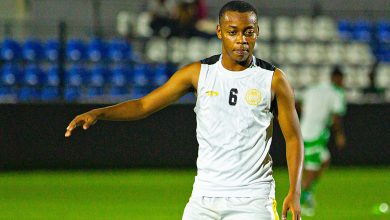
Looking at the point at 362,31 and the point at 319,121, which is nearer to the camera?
the point at 319,121

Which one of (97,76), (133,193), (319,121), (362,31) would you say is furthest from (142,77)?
(319,121)

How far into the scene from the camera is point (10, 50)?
21.1 m

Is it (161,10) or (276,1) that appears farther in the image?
(276,1)

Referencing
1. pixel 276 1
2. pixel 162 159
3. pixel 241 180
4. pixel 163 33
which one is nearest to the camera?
pixel 241 180

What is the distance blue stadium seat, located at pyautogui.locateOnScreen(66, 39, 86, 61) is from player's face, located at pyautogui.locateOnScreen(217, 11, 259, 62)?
15.6 m

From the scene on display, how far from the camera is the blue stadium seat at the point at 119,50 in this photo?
21703 mm

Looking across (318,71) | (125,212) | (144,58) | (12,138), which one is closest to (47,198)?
(125,212)

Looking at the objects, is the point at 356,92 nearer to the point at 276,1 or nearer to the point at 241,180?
the point at 276,1

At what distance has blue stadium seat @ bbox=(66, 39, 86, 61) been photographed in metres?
21.5

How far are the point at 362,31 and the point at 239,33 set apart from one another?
56.8 ft

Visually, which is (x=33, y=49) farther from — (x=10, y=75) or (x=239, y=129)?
(x=239, y=129)

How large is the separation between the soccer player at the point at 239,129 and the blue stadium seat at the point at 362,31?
1689 centimetres

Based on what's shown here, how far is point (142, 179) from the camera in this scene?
1891 centimetres

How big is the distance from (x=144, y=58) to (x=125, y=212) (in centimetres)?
821
